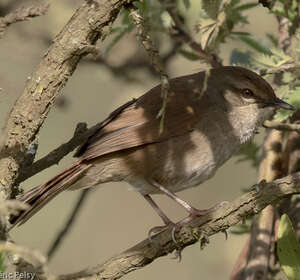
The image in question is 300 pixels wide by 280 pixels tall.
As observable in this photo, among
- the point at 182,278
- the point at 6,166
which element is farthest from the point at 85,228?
the point at 6,166

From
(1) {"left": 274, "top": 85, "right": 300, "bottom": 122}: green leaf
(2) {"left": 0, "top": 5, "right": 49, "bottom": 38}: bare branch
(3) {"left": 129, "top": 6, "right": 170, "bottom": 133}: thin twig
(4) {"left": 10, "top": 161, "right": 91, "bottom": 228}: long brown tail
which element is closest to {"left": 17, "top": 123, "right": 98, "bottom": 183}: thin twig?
(4) {"left": 10, "top": 161, "right": 91, "bottom": 228}: long brown tail

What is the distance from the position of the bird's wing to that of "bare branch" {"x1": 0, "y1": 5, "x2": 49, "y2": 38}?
4.92 feet

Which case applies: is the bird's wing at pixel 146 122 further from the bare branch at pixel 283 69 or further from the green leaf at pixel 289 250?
the green leaf at pixel 289 250

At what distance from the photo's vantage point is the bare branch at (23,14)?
101 inches

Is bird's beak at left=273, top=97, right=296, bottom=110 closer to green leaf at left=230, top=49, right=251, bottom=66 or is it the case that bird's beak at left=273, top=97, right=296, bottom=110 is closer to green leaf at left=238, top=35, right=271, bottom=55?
green leaf at left=238, top=35, right=271, bottom=55

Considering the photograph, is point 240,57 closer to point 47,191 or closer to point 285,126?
point 285,126

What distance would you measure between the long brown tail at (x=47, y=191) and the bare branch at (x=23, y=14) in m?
1.11

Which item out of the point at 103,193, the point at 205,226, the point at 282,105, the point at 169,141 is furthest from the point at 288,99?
the point at 103,193

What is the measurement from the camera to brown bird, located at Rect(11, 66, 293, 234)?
13.6ft

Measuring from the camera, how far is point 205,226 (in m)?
3.13

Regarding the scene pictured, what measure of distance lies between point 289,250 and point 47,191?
161cm

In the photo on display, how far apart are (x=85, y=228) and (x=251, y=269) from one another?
250 cm

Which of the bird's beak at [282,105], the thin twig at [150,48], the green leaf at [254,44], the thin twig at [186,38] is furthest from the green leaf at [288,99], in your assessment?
the thin twig at [150,48]

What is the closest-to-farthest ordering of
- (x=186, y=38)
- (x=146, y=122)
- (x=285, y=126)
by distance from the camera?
(x=285, y=126), (x=146, y=122), (x=186, y=38)
